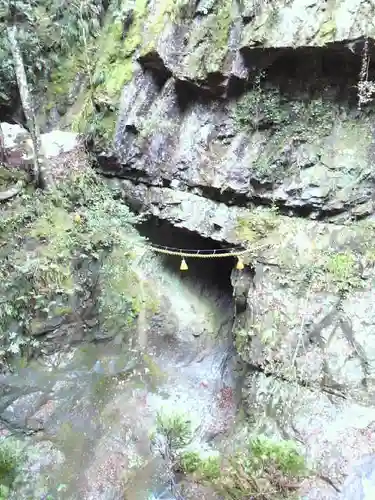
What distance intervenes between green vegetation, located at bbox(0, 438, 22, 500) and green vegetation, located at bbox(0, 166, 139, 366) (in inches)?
69.8

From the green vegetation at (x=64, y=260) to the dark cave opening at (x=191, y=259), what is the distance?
0.75m

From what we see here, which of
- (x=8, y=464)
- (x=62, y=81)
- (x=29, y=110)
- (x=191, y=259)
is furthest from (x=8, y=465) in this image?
(x=62, y=81)

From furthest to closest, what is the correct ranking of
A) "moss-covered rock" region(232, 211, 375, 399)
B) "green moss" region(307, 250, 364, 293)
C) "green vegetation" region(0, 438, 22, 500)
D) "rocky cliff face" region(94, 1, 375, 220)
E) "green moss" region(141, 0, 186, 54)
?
"green moss" region(141, 0, 186, 54), "rocky cliff face" region(94, 1, 375, 220), "green moss" region(307, 250, 364, 293), "moss-covered rock" region(232, 211, 375, 399), "green vegetation" region(0, 438, 22, 500)

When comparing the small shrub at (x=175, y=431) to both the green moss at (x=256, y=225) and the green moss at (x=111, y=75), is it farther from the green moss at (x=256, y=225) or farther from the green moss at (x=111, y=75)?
the green moss at (x=111, y=75)

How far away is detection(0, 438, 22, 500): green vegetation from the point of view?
7.16 meters

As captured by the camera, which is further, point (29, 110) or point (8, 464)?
point (29, 110)

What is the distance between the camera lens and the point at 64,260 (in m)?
9.25

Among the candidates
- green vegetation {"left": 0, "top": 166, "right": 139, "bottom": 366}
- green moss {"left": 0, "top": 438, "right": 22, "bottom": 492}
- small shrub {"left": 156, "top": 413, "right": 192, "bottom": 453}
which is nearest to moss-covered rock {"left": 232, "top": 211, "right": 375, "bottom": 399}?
small shrub {"left": 156, "top": 413, "right": 192, "bottom": 453}

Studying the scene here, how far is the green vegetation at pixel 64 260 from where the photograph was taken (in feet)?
28.3

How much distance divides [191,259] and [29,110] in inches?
213

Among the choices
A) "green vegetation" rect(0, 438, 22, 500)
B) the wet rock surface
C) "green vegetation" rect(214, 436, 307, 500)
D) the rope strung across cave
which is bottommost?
"green vegetation" rect(0, 438, 22, 500)

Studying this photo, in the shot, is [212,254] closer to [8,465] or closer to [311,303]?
[311,303]

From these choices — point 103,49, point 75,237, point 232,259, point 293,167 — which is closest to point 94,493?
point 75,237

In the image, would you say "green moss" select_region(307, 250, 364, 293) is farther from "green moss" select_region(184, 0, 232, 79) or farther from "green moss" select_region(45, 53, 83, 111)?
"green moss" select_region(45, 53, 83, 111)
